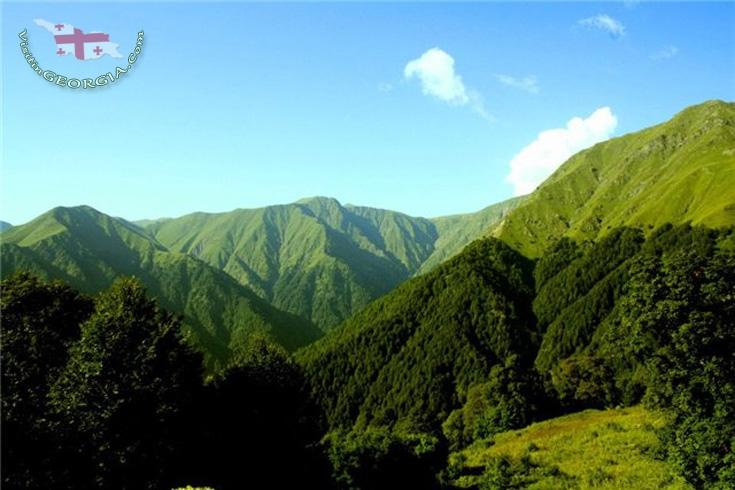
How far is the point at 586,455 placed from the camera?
4481 cm

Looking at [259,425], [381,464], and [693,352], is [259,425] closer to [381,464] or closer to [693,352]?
[381,464]

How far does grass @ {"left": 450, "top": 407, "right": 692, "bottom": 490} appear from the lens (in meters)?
36.6

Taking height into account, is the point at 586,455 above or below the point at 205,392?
below

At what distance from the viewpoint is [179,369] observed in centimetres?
3784

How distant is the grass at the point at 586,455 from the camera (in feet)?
120

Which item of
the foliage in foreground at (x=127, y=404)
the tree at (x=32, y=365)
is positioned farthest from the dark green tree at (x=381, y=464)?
the tree at (x=32, y=365)

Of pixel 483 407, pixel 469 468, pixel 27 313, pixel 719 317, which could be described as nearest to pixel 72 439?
pixel 27 313

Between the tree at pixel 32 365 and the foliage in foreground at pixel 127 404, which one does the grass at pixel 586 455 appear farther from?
the tree at pixel 32 365

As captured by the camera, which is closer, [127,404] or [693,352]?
[693,352]

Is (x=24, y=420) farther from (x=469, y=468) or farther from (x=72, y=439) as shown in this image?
(x=469, y=468)

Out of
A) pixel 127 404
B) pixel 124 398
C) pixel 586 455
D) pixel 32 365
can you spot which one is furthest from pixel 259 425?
pixel 586 455

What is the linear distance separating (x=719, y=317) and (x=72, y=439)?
43055 millimetres

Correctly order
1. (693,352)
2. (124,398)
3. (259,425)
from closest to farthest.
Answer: (693,352) < (124,398) < (259,425)

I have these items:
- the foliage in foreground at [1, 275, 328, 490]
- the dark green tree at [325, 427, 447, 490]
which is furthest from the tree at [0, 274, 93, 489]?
the dark green tree at [325, 427, 447, 490]
